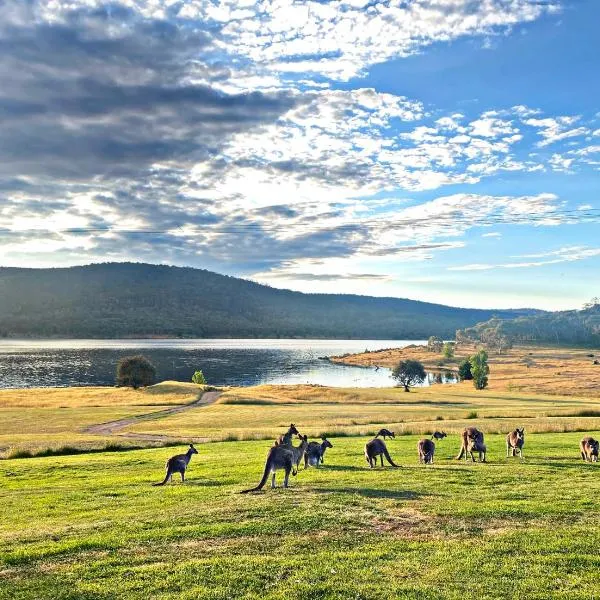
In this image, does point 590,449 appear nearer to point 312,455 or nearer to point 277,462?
point 312,455

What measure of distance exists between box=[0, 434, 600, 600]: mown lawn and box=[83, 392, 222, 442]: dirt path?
889 inches

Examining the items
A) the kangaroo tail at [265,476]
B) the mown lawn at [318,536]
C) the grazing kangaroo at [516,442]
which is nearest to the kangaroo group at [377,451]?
the grazing kangaroo at [516,442]

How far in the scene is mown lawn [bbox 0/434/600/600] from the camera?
398 inches

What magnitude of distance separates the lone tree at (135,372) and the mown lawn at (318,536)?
3841 inches

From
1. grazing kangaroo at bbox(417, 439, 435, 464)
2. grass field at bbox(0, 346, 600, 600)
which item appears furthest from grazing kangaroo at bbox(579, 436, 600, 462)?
grazing kangaroo at bbox(417, 439, 435, 464)

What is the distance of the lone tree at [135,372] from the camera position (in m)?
116

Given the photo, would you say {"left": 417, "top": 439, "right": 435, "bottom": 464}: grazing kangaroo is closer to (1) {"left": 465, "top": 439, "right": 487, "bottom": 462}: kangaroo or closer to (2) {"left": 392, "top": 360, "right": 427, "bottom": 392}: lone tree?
(1) {"left": 465, "top": 439, "right": 487, "bottom": 462}: kangaroo

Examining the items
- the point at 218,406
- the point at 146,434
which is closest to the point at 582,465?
the point at 146,434

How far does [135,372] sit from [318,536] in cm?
10918

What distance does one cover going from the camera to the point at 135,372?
380 feet

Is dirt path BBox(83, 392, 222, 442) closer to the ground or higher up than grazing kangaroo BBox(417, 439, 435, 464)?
closer to the ground

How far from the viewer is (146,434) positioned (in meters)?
47.6

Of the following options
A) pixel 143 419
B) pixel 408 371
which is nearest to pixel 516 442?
pixel 143 419

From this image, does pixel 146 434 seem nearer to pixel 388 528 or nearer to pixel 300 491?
pixel 300 491
